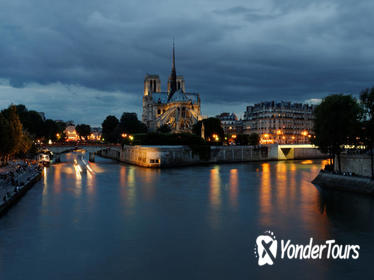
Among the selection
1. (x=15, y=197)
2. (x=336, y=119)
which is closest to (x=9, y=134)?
(x=15, y=197)

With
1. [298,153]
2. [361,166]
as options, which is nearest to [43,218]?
[361,166]

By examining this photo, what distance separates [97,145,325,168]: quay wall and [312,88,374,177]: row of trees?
25851 mm

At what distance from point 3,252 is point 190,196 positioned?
55.0ft

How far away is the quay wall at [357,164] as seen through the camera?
3081cm

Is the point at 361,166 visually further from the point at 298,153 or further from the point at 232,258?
the point at 298,153

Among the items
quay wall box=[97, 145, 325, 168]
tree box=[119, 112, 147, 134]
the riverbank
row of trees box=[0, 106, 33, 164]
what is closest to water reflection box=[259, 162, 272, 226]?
the riverbank

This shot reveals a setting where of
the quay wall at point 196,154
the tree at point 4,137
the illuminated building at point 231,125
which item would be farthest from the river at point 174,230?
the illuminated building at point 231,125

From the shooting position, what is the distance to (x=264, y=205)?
88.5 ft

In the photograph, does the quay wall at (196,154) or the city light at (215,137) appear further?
the city light at (215,137)

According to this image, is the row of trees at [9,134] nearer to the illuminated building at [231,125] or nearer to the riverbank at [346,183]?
the riverbank at [346,183]

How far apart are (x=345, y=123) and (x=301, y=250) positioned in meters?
18.7

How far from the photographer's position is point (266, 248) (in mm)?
16969

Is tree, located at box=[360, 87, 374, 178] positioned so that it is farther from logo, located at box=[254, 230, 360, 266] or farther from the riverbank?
logo, located at box=[254, 230, 360, 266]

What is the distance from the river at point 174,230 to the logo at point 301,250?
363 mm
